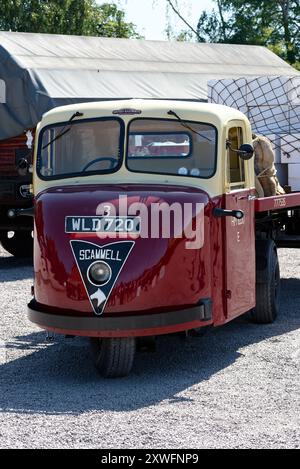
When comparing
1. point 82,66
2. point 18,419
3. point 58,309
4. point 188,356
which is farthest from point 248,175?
point 82,66

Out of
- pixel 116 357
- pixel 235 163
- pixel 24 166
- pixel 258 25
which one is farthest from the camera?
pixel 258 25

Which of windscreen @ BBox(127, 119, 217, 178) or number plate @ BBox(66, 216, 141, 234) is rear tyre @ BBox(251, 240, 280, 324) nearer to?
windscreen @ BBox(127, 119, 217, 178)

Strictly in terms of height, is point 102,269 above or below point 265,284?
above

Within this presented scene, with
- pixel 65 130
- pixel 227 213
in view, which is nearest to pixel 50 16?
pixel 65 130

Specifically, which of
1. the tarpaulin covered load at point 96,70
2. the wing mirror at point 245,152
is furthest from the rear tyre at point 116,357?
the tarpaulin covered load at point 96,70

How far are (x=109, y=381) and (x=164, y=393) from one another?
1.73 feet

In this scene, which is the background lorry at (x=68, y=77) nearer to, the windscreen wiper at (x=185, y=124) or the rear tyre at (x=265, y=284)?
the rear tyre at (x=265, y=284)

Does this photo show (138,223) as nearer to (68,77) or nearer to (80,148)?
(80,148)

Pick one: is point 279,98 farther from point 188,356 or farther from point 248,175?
point 188,356

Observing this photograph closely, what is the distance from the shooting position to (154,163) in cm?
777

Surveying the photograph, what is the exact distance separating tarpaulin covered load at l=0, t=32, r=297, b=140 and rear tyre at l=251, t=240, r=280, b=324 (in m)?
5.56

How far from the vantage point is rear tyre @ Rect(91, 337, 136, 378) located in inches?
284

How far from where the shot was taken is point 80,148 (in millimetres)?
7977

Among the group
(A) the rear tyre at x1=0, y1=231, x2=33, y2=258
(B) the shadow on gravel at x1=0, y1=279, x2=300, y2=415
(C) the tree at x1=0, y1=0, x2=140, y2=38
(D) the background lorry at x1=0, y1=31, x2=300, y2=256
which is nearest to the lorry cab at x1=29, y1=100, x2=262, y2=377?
(B) the shadow on gravel at x1=0, y1=279, x2=300, y2=415
